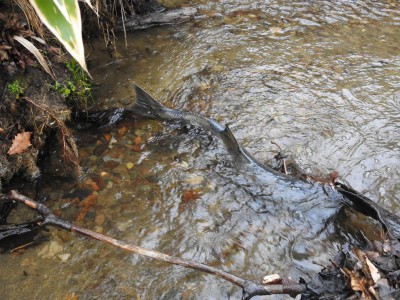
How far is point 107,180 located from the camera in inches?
115

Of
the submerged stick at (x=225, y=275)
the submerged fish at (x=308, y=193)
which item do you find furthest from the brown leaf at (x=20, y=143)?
the submerged fish at (x=308, y=193)

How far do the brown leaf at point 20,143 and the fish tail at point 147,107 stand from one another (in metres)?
1.07

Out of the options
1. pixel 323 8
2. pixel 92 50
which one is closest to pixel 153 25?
pixel 92 50

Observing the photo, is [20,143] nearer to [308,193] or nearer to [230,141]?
[230,141]

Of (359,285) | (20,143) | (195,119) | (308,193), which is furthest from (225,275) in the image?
(195,119)

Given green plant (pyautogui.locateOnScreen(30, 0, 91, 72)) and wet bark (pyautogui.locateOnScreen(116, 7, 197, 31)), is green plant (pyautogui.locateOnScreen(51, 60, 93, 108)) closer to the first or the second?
green plant (pyautogui.locateOnScreen(30, 0, 91, 72))

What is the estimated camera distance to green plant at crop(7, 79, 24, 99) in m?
2.54

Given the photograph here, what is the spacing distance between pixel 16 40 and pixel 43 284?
1523mm

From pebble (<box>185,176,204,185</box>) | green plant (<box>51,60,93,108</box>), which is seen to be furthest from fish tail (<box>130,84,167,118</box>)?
pebble (<box>185,176,204,185</box>)

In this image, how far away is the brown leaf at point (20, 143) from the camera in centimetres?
256

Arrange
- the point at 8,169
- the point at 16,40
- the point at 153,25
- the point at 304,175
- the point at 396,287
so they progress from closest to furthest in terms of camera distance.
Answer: the point at 396,287 < the point at 16,40 < the point at 8,169 < the point at 304,175 < the point at 153,25

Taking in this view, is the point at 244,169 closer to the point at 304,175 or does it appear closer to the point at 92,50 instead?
the point at 304,175

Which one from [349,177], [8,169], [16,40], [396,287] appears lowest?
[349,177]

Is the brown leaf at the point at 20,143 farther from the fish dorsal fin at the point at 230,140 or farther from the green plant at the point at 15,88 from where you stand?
the fish dorsal fin at the point at 230,140
